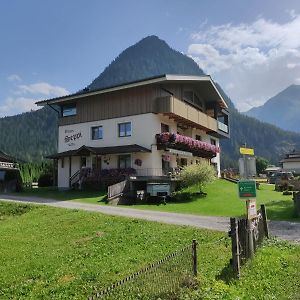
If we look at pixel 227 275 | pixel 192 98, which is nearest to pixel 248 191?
pixel 227 275

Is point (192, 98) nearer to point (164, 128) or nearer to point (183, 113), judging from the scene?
point (183, 113)

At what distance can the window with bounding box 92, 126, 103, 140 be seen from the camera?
41875 millimetres

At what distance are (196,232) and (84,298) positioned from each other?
740 centimetres

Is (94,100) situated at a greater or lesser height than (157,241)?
greater

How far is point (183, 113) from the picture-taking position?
40688 millimetres

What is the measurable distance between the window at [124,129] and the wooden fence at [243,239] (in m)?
26.3

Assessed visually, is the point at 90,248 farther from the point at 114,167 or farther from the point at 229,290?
the point at 114,167

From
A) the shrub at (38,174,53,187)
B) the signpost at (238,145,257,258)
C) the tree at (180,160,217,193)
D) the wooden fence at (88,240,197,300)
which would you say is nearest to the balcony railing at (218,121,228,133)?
the tree at (180,160,217,193)

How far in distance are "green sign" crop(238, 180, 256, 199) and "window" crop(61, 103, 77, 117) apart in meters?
33.6

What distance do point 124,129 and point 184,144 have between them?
6.05 m

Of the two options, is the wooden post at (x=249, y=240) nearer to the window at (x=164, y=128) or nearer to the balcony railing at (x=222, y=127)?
the window at (x=164, y=128)

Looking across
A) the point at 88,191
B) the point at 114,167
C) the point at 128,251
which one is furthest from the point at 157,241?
the point at 114,167

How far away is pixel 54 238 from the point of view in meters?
16.5

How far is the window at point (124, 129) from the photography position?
131 feet
